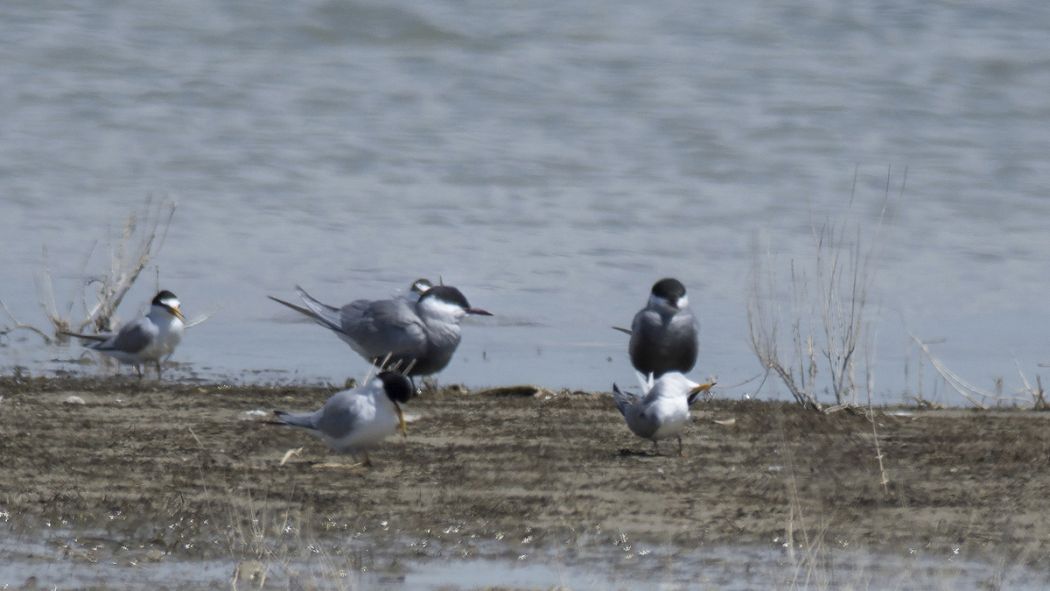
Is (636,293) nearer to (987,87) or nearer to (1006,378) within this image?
(1006,378)

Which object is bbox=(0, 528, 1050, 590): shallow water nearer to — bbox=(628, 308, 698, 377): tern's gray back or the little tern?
the little tern

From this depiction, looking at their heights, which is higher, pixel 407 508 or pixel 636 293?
pixel 407 508

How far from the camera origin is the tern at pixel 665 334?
29.3 feet

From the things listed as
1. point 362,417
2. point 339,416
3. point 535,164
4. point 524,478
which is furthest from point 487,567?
point 535,164

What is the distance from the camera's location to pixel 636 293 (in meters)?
11.4

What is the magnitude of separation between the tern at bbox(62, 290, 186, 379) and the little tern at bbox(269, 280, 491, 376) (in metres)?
0.83

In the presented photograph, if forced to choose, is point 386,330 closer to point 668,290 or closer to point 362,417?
point 668,290

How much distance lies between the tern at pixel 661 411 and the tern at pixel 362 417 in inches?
33.1

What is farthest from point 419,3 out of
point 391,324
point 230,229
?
point 391,324

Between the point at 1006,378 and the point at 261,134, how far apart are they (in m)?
8.30

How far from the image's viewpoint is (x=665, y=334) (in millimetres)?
8914

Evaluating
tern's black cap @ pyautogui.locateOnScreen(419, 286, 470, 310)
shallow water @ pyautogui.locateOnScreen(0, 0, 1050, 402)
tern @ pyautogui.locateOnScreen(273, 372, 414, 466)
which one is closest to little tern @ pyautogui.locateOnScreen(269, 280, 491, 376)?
tern's black cap @ pyautogui.locateOnScreen(419, 286, 470, 310)

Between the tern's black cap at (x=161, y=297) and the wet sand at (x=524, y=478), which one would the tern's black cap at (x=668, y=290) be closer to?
the wet sand at (x=524, y=478)

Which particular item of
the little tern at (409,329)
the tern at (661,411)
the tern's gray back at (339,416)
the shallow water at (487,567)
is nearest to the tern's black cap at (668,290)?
the little tern at (409,329)
